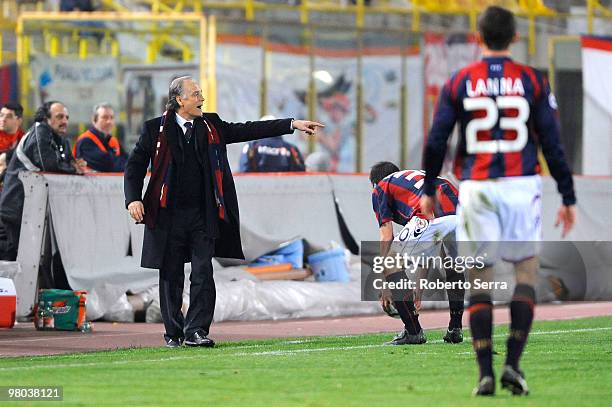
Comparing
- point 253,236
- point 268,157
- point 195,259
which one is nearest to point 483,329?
point 195,259

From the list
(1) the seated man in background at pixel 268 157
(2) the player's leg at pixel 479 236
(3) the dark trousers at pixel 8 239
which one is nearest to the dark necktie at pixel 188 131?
(2) the player's leg at pixel 479 236

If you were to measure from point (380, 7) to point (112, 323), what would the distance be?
1172cm

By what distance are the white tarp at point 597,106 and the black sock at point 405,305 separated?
14.0 m

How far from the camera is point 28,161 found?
15383 millimetres

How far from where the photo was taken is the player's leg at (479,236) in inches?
311

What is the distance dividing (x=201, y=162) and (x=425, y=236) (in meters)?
1.92

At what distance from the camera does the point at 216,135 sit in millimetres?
11742

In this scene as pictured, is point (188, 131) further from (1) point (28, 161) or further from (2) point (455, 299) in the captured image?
(1) point (28, 161)

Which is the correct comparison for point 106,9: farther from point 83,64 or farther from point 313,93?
point 313,93

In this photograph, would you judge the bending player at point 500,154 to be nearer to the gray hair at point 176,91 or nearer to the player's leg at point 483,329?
the player's leg at point 483,329

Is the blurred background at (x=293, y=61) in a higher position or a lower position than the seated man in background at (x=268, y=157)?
higher

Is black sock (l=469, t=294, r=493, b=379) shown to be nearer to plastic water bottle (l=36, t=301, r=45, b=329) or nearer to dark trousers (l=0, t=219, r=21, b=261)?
plastic water bottle (l=36, t=301, r=45, b=329)

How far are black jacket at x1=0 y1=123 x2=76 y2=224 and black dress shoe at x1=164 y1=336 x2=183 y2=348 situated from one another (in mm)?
3953

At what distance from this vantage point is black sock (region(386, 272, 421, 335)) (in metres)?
11.6
